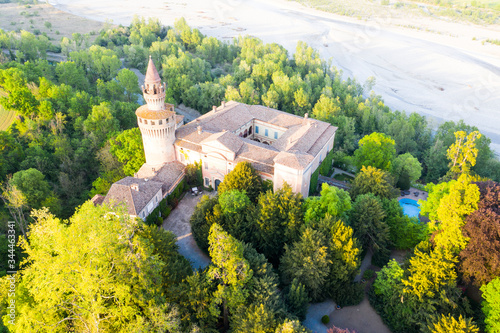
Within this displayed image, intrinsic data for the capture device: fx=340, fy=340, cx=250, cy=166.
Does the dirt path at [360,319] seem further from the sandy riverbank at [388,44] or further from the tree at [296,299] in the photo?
the sandy riverbank at [388,44]

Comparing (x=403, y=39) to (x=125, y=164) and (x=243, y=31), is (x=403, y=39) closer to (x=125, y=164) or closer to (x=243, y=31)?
(x=243, y=31)

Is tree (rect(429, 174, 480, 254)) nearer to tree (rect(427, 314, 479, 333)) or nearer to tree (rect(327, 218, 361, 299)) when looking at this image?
tree (rect(427, 314, 479, 333))

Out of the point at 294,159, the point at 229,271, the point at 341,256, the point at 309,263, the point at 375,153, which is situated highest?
the point at 294,159

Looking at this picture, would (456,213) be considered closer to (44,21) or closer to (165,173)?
(165,173)

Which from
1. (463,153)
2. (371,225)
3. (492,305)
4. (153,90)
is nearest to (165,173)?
(153,90)

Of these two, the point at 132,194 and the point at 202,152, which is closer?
the point at 132,194

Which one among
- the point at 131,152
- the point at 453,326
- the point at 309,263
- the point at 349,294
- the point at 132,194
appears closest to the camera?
the point at 453,326
